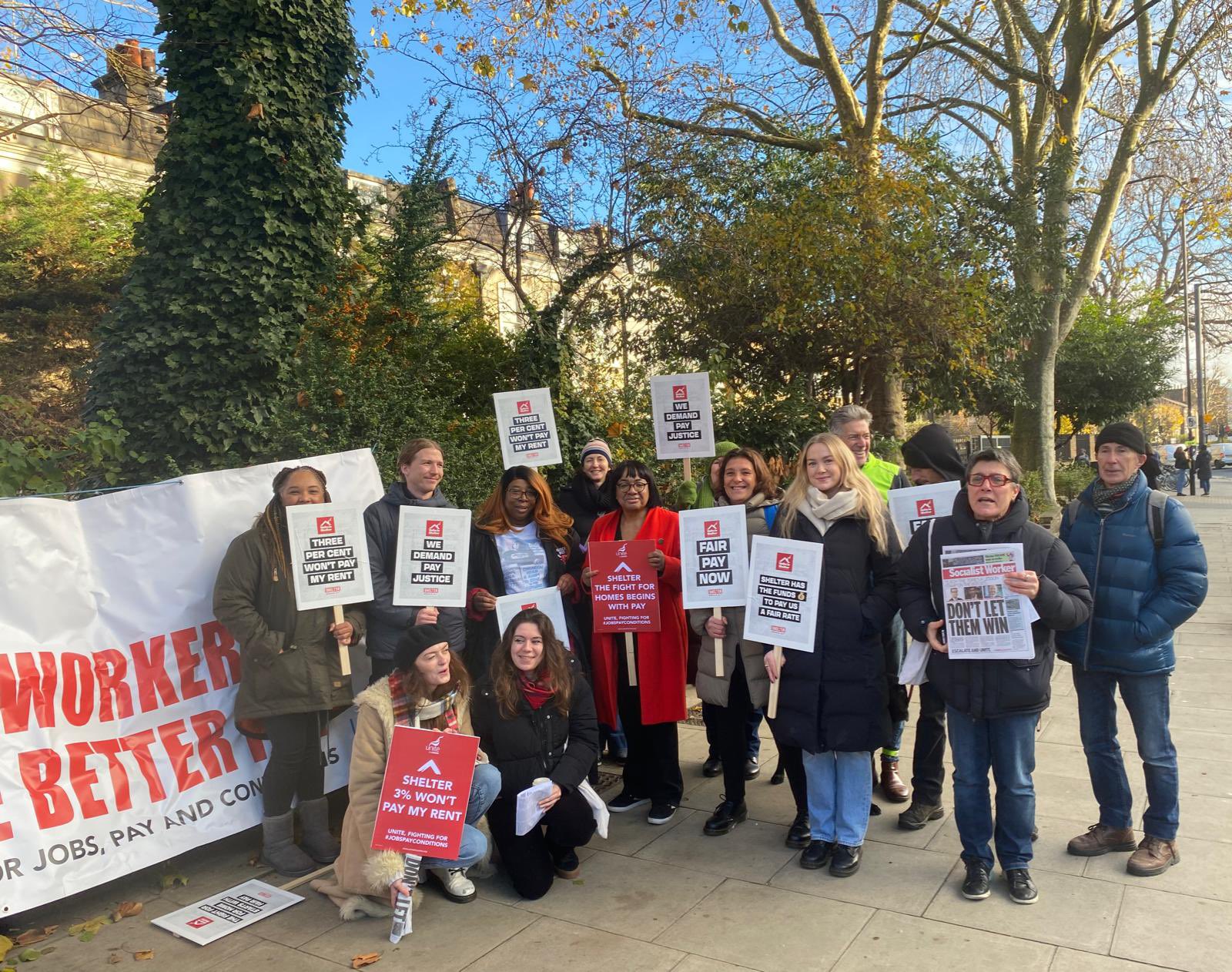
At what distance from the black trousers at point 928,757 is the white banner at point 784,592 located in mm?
889

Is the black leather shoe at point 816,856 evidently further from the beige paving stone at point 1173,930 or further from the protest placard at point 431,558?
the protest placard at point 431,558

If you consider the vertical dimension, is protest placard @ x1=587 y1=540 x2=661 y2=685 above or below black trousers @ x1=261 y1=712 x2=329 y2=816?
above

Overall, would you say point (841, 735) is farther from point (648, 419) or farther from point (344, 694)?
point (648, 419)

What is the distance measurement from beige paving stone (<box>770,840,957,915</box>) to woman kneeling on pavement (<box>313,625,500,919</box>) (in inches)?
52.8

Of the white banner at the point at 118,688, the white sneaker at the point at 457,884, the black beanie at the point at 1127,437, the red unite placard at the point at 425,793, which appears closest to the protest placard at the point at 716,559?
the red unite placard at the point at 425,793

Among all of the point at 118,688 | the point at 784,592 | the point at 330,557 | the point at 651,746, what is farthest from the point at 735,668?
the point at 118,688

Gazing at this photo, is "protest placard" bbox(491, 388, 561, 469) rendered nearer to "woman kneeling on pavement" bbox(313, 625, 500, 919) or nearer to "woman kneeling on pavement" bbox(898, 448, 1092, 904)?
"woman kneeling on pavement" bbox(313, 625, 500, 919)

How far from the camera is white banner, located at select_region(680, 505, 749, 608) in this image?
4.47 meters

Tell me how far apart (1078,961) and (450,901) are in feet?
8.06

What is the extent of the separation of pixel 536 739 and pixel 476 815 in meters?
0.40

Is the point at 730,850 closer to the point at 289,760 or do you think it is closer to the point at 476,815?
the point at 476,815

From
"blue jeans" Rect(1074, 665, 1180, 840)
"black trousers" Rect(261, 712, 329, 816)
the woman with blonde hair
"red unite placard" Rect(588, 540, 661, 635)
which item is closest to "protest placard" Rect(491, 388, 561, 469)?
the woman with blonde hair

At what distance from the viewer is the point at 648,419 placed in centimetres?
1020

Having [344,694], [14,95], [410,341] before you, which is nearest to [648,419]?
[410,341]
